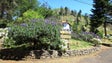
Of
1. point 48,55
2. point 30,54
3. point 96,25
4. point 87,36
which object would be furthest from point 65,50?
point 96,25

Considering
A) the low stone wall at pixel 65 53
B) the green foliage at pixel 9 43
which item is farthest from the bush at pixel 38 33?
the green foliage at pixel 9 43

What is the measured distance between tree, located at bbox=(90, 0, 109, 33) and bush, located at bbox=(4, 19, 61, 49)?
31064 millimetres

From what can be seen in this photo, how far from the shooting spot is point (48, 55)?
18.6 meters

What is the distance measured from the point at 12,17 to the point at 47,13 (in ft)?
23.2

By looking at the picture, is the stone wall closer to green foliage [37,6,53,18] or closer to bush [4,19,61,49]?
bush [4,19,61,49]

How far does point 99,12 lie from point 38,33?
107 feet

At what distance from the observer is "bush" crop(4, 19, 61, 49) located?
59.1 feet

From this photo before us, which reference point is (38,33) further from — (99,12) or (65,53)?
(99,12)

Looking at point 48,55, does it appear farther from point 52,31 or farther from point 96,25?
point 96,25

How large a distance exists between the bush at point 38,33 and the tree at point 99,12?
31064mm

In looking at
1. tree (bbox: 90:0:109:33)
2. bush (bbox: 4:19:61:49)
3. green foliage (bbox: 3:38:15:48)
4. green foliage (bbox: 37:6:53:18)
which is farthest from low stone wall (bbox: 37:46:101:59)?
green foliage (bbox: 37:6:53:18)

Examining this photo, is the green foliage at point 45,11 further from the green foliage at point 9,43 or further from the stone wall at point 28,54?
the stone wall at point 28,54

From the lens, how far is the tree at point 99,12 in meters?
48.9

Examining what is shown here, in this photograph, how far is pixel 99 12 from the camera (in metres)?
49.3
